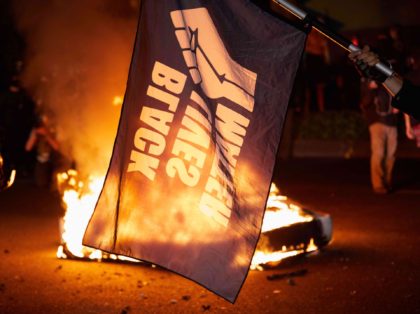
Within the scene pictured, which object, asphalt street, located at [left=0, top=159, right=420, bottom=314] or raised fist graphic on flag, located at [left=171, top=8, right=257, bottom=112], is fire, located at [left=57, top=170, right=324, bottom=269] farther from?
raised fist graphic on flag, located at [left=171, top=8, right=257, bottom=112]

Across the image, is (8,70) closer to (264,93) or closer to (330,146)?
(330,146)

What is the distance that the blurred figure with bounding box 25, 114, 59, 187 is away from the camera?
1248 cm

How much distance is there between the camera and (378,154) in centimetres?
A: 1128

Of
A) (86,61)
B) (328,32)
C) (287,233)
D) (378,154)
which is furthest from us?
(86,61)

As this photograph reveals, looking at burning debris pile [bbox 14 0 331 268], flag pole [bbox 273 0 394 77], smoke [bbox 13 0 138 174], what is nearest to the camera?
flag pole [bbox 273 0 394 77]

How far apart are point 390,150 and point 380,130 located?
1.13ft

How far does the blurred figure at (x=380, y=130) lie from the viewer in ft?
36.3

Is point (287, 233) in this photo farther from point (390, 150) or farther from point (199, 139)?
point (390, 150)

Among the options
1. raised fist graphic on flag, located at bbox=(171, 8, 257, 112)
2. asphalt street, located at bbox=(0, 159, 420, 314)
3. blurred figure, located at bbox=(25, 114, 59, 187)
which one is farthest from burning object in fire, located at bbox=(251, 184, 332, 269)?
blurred figure, located at bbox=(25, 114, 59, 187)

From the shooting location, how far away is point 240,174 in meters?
3.80

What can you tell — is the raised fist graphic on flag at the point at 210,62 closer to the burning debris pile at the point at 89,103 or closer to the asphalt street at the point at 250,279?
the asphalt street at the point at 250,279

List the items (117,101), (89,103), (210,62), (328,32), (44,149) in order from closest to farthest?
(328,32), (210,62), (117,101), (89,103), (44,149)

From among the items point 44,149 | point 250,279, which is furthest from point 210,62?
point 44,149

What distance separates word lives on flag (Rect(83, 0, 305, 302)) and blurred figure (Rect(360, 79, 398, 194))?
741 centimetres
